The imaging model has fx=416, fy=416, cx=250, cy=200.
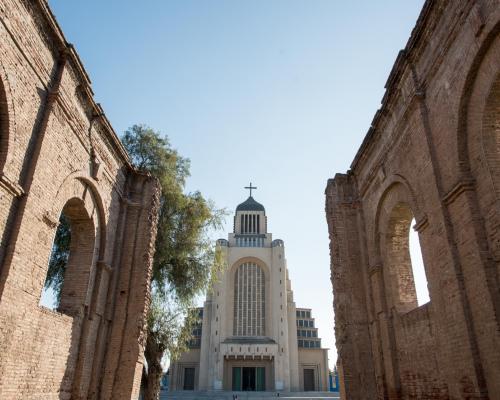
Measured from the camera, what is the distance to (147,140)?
15.3 metres

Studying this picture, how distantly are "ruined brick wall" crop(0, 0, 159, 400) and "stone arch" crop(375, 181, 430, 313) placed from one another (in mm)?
6139

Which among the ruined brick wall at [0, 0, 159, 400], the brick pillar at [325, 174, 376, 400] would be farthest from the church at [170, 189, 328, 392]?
the ruined brick wall at [0, 0, 159, 400]

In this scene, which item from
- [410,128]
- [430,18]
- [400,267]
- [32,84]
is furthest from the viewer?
[400,267]

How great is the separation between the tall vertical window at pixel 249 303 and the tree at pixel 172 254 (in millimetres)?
22363

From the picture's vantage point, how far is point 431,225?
25.6ft

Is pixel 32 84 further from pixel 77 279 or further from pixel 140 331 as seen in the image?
pixel 140 331

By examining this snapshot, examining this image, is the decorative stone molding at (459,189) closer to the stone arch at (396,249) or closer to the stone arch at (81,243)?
the stone arch at (396,249)

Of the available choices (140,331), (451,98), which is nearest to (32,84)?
(140,331)

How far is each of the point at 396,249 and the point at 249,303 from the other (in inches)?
1116

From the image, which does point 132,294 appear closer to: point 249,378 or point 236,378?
point 236,378

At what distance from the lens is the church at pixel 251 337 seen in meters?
34.7

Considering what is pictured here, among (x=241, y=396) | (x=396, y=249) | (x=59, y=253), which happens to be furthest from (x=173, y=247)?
(x=241, y=396)

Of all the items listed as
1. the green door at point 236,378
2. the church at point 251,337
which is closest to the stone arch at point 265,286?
the church at point 251,337

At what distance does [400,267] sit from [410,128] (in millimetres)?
3480
